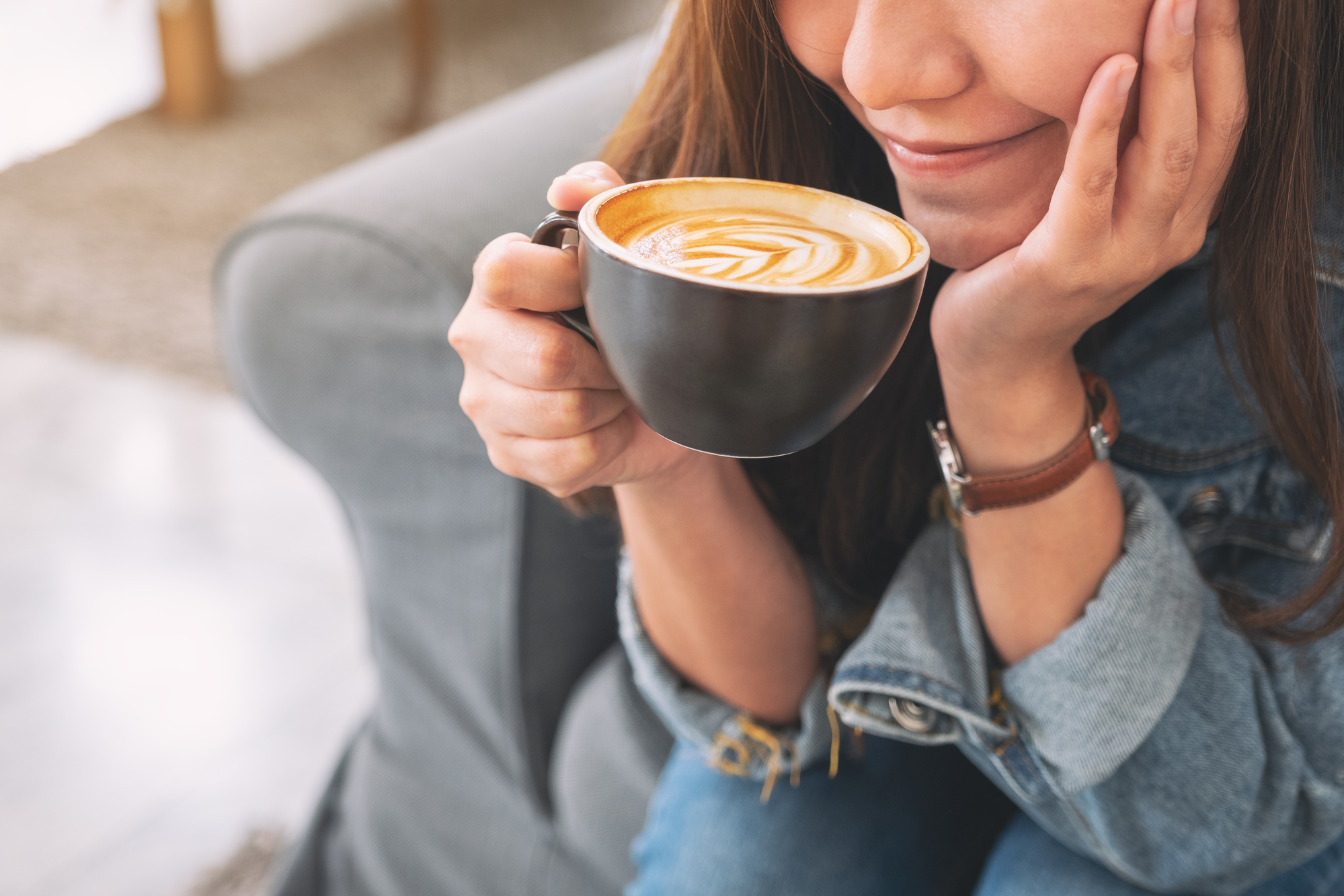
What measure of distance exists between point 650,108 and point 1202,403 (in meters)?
0.42

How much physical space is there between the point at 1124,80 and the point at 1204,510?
Answer: 1.29 feet

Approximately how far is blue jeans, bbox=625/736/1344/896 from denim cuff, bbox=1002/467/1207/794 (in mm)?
125

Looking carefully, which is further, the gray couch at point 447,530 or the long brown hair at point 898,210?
the gray couch at point 447,530

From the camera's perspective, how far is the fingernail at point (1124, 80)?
440 millimetres

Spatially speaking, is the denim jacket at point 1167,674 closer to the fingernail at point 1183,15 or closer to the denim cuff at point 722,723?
the denim cuff at point 722,723

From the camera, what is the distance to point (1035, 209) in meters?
0.56

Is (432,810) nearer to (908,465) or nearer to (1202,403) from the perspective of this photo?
(908,465)

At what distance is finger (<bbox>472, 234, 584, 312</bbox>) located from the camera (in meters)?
0.51

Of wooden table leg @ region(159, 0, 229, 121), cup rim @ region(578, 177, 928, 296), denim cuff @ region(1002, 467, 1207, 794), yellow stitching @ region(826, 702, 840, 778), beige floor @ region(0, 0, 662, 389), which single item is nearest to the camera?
cup rim @ region(578, 177, 928, 296)

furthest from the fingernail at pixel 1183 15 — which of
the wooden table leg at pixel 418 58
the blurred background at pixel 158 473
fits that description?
the wooden table leg at pixel 418 58

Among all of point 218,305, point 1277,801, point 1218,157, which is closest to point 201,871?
point 218,305

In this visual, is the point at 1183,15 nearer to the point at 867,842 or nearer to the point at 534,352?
the point at 534,352

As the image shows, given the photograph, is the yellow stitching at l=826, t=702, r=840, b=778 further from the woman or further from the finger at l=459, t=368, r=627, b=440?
the finger at l=459, t=368, r=627, b=440

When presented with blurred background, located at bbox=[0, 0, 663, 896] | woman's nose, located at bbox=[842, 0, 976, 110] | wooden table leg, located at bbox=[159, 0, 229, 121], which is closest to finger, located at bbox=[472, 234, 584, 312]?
woman's nose, located at bbox=[842, 0, 976, 110]
